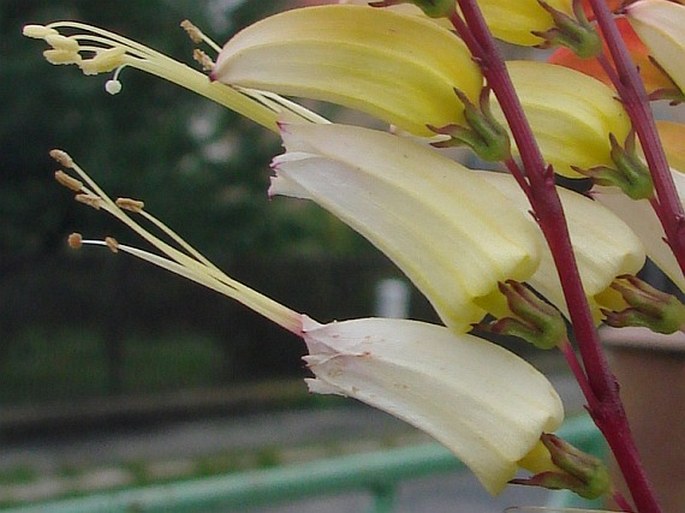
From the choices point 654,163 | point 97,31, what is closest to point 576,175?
point 654,163

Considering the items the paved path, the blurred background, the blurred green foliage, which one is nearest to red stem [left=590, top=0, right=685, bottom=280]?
the paved path

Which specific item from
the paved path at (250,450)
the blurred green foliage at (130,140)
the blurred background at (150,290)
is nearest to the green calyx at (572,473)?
the paved path at (250,450)

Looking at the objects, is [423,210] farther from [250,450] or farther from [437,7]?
[250,450]

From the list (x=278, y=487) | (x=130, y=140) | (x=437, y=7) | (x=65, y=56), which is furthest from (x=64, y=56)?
(x=130, y=140)

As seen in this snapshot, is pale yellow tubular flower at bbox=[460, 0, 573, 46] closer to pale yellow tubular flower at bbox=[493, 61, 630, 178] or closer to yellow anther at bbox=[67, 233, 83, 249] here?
pale yellow tubular flower at bbox=[493, 61, 630, 178]

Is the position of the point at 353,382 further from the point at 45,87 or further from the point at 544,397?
the point at 45,87
